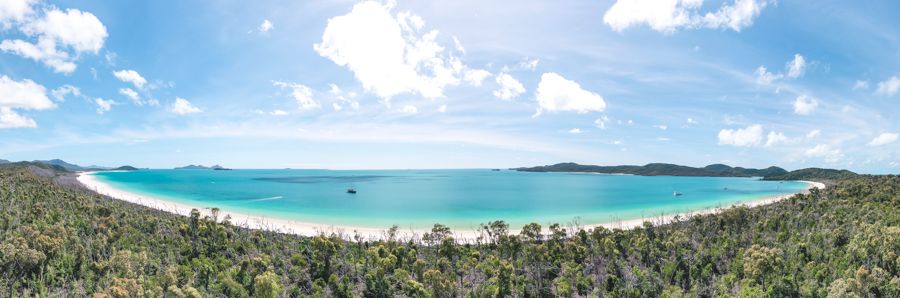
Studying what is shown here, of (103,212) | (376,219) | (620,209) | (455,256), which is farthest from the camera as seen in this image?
(620,209)

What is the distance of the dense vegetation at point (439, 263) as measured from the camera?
1366 cm

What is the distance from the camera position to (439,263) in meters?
18.1

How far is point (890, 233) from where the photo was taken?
16062 mm

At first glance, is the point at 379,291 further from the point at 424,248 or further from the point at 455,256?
the point at 424,248

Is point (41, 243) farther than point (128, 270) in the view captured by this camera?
Yes

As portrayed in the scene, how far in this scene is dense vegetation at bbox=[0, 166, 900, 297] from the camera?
1366 centimetres

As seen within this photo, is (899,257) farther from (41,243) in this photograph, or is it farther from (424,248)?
(41,243)

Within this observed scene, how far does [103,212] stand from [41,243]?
1205 cm

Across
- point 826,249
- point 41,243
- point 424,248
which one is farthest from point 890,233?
point 41,243

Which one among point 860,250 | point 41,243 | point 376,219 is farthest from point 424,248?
point 376,219

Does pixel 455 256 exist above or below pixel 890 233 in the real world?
below

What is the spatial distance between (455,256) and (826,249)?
1760 cm

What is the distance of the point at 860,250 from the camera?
633 inches

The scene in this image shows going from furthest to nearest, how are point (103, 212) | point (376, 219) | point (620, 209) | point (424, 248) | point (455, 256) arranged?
point (620, 209), point (376, 219), point (103, 212), point (424, 248), point (455, 256)
